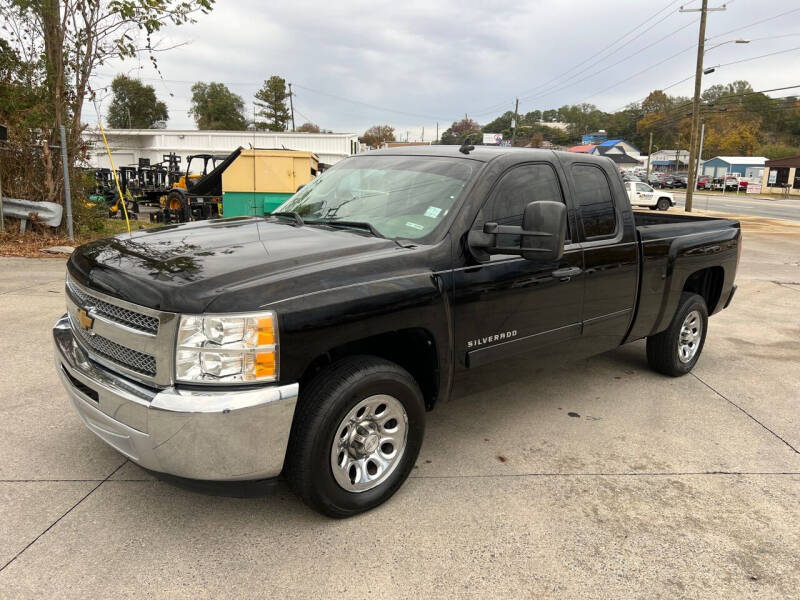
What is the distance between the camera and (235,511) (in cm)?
300

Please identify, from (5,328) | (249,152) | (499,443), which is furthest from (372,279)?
(249,152)

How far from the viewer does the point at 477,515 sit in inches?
119

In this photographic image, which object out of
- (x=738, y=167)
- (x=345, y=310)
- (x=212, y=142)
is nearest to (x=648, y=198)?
(x=345, y=310)

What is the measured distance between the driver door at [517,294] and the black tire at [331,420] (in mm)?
525

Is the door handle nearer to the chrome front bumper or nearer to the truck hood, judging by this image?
the truck hood

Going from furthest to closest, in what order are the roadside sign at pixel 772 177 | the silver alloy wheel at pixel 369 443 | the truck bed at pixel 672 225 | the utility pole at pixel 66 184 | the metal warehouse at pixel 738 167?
the metal warehouse at pixel 738 167
the roadside sign at pixel 772 177
the utility pole at pixel 66 184
the truck bed at pixel 672 225
the silver alloy wheel at pixel 369 443

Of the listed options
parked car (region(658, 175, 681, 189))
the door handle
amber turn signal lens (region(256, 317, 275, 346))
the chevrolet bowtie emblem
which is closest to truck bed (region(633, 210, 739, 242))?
the door handle

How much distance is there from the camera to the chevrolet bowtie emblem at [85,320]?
283 centimetres

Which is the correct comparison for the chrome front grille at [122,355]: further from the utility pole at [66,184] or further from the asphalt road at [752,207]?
the asphalt road at [752,207]

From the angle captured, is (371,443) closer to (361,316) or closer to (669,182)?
(361,316)

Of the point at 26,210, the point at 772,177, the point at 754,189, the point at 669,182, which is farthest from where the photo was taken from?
the point at 772,177

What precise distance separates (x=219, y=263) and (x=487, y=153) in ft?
6.23

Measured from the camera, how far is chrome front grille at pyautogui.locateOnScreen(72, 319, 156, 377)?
100 inches

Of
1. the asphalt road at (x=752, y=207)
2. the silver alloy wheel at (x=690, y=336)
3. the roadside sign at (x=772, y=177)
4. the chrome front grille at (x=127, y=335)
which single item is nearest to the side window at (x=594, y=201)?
the silver alloy wheel at (x=690, y=336)
